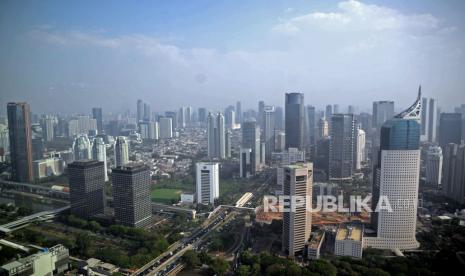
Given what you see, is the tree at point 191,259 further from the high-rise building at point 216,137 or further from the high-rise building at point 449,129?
the high-rise building at point 449,129

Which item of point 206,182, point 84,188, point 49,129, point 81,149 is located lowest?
point 206,182

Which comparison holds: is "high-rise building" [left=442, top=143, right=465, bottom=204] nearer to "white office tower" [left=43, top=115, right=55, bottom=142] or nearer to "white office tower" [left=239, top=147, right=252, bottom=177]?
"white office tower" [left=239, top=147, right=252, bottom=177]

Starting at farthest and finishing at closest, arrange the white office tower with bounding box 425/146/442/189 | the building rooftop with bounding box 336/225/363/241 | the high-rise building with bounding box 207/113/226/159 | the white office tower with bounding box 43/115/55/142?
the high-rise building with bounding box 207/113/226/159 → the white office tower with bounding box 43/115/55/142 → the white office tower with bounding box 425/146/442/189 → the building rooftop with bounding box 336/225/363/241

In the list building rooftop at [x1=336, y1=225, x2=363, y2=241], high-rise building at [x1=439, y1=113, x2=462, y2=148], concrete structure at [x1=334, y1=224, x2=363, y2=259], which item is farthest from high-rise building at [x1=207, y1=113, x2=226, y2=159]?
concrete structure at [x1=334, y1=224, x2=363, y2=259]

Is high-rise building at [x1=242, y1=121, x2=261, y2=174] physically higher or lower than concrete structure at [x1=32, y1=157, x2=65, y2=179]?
higher

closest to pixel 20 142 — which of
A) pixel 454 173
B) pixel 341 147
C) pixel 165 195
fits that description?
pixel 165 195

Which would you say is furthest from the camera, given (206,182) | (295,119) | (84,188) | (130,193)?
(295,119)

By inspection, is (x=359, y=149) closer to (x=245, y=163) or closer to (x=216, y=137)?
(x=245, y=163)
